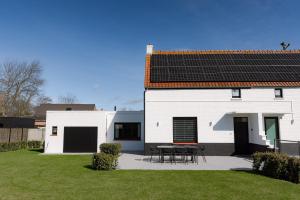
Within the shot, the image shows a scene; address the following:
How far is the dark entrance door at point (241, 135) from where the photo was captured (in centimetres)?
1734

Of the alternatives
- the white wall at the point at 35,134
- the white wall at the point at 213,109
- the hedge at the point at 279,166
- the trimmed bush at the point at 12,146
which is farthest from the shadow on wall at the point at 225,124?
the white wall at the point at 35,134

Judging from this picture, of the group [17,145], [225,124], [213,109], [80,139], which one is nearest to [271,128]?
[225,124]

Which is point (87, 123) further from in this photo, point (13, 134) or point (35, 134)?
point (35, 134)

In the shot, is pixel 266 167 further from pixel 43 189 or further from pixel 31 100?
pixel 31 100

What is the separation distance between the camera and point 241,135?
17.4 metres

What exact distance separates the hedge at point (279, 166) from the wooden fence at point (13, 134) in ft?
70.6

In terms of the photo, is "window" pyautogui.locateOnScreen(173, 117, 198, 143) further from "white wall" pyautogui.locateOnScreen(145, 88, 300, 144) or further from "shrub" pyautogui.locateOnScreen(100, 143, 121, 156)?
"shrub" pyautogui.locateOnScreen(100, 143, 121, 156)

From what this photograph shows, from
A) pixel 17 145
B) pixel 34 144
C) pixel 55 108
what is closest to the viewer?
pixel 17 145

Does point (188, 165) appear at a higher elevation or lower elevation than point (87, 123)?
lower

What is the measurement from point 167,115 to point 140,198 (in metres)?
10.8

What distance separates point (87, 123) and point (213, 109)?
10.9 meters

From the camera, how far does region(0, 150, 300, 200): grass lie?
7.31 m

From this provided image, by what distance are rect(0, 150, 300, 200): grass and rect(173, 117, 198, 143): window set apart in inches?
258

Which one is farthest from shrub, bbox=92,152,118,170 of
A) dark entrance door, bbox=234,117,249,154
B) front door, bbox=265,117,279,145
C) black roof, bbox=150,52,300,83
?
front door, bbox=265,117,279,145
